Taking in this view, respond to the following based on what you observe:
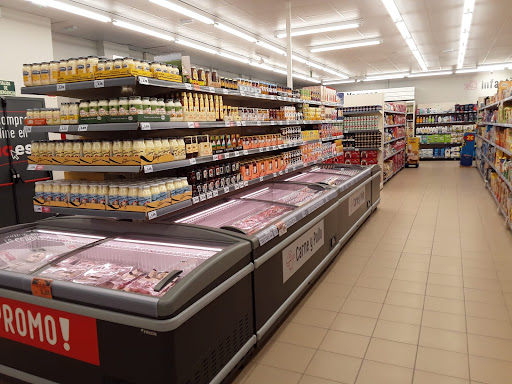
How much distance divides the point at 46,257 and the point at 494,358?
3.36 m

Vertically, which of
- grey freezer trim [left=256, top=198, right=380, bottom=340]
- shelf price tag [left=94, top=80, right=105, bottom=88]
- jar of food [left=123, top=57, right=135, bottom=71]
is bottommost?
grey freezer trim [left=256, top=198, right=380, bottom=340]

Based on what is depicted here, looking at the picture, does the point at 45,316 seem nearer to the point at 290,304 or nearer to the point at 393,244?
the point at 290,304

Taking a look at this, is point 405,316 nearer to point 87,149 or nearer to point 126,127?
point 126,127

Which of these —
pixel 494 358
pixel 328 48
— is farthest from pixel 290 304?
pixel 328 48

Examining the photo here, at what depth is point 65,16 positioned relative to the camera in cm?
796

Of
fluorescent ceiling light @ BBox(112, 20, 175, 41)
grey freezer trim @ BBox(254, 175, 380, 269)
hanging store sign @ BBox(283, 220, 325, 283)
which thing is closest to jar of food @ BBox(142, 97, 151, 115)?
grey freezer trim @ BBox(254, 175, 380, 269)

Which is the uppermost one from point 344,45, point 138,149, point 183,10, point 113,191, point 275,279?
point 344,45

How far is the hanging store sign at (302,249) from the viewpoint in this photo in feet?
11.6

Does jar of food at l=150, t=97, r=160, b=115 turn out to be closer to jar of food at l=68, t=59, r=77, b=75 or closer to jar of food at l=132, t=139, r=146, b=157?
jar of food at l=132, t=139, r=146, b=157

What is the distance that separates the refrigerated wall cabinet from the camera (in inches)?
84.6

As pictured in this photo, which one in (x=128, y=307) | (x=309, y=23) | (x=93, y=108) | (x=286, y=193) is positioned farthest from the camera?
(x=309, y=23)

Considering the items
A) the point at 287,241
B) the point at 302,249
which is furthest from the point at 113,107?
the point at 302,249

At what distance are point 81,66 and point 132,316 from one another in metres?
2.01

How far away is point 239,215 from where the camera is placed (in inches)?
157
